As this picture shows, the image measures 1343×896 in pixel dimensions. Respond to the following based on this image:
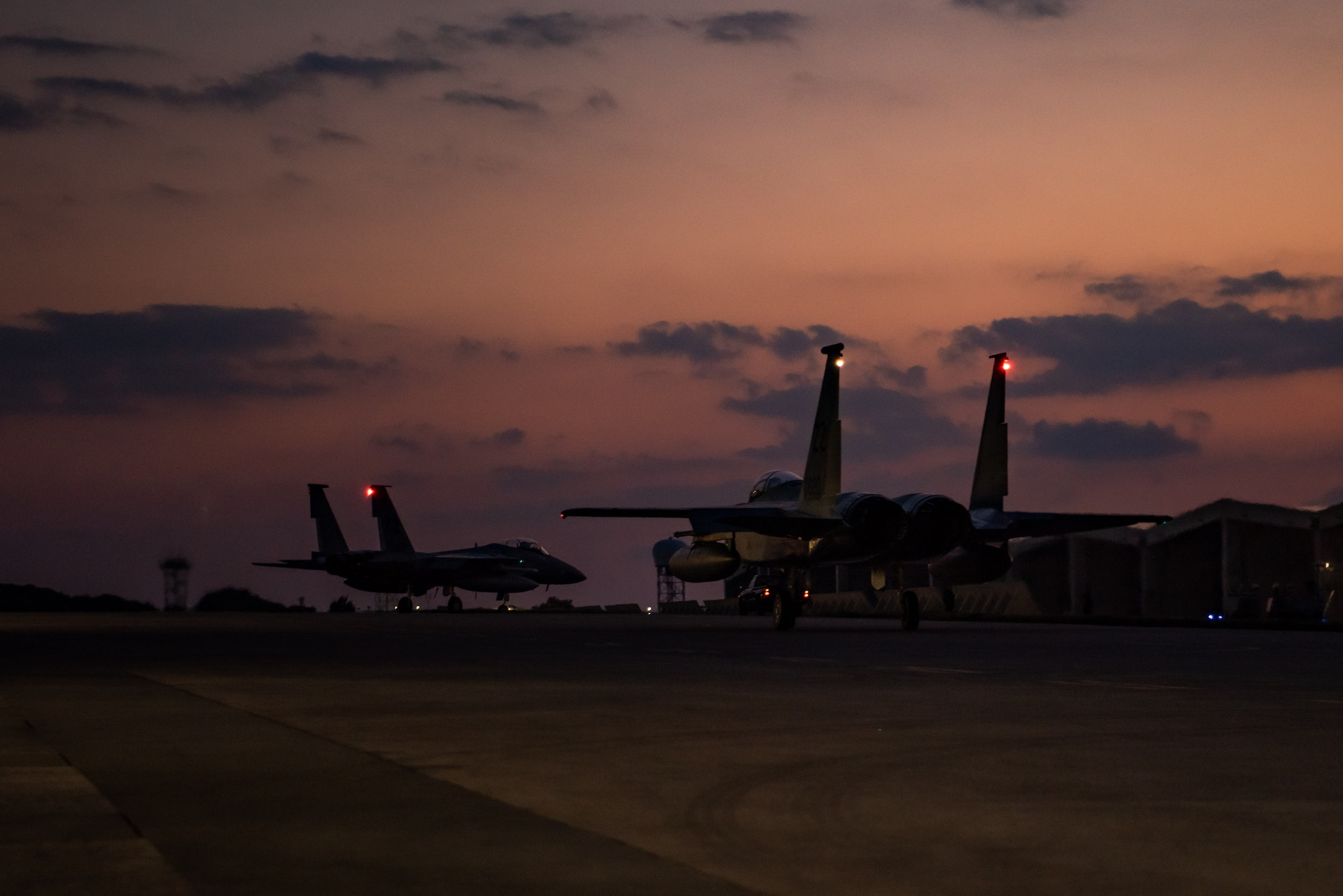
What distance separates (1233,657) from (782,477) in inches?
696

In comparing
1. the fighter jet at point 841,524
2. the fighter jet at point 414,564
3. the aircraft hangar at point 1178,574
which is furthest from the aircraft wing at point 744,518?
the fighter jet at point 414,564

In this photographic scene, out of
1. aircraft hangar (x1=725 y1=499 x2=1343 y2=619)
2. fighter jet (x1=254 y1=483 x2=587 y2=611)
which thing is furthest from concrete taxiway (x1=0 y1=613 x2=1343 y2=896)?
fighter jet (x1=254 y1=483 x2=587 y2=611)

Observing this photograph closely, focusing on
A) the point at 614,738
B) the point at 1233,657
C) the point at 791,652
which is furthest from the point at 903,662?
the point at 614,738

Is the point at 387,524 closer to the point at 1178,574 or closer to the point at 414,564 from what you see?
the point at 414,564

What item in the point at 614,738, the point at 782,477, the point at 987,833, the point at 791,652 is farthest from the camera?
the point at 782,477

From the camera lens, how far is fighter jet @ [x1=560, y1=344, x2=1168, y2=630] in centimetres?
3522

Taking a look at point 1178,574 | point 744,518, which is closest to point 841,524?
point 744,518

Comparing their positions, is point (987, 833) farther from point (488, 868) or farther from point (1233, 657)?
point (1233, 657)

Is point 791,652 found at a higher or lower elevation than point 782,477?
lower

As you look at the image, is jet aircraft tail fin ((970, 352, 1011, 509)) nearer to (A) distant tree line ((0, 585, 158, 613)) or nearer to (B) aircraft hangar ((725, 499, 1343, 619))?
(B) aircraft hangar ((725, 499, 1343, 619))

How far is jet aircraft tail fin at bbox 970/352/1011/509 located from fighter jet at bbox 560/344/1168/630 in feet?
0.06

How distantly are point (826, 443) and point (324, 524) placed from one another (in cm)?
4364

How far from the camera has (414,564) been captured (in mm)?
71188

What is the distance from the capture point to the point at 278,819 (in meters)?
7.41
